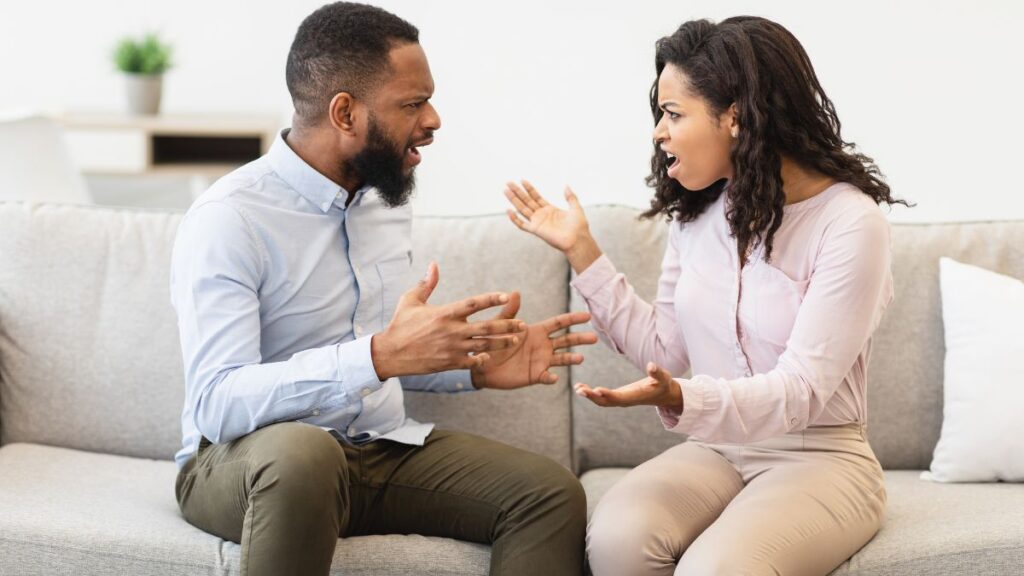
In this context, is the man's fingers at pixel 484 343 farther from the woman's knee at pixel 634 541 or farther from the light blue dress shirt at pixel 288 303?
the woman's knee at pixel 634 541

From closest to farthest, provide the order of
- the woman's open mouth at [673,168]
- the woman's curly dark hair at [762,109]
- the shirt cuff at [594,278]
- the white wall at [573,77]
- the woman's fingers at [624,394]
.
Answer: the woman's fingers at [624,394] < the woman's curly dark hair at [762,109] < the woman's open mouth at [673,168] < the shirt cuff at [594,278] < the white wall at [573,77]

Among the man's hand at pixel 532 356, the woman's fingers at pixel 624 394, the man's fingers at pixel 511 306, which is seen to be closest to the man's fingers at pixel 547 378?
the man's hand at pixel 532 356

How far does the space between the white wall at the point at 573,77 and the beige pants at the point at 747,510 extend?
5.73 feet

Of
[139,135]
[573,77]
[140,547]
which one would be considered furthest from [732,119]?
[139,135]

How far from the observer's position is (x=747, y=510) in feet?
5.13

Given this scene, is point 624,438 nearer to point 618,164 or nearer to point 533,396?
point 533,396

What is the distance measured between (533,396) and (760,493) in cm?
57

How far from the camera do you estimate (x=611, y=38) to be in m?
3.36

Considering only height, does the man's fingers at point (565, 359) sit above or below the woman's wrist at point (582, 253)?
below

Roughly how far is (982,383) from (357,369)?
112 centimetres

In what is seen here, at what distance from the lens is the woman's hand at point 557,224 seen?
74.1 inches

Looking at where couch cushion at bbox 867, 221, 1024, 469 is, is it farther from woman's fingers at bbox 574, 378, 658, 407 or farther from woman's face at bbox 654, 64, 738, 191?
woman's fingers at bbox 574, 378, 658, 407

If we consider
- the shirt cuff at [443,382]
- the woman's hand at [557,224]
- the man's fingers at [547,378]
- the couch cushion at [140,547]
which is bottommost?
the couch cushion at [140,547]

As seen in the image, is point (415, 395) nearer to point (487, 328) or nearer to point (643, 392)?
point (487, 328)
